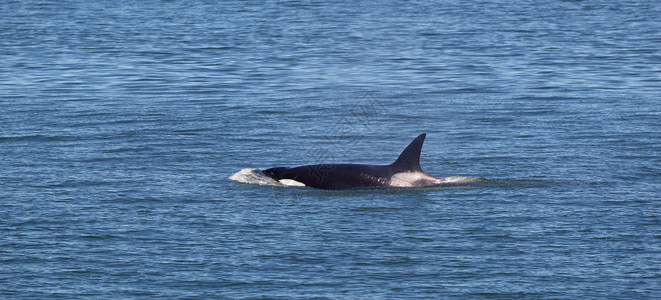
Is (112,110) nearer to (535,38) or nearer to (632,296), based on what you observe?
(632,296)

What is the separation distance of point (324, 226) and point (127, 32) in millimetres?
33157

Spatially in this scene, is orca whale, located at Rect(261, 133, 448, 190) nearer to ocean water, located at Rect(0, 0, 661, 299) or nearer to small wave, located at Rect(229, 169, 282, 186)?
small wave, located at Rect(229, 169, 282, 186)

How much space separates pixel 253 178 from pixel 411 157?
2660mm

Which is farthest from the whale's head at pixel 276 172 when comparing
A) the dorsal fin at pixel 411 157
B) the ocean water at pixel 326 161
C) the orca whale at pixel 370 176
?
the dorsal fin at pixel 411 157

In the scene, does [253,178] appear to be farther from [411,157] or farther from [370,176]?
[411,157]

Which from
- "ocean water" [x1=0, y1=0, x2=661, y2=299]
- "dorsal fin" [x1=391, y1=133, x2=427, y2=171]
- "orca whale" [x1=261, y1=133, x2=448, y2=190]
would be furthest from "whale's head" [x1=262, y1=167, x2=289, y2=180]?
"dorsal fin" [x1=391, y1=133, x2=427, y2=171]

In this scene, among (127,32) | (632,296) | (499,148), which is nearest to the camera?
(632,296)

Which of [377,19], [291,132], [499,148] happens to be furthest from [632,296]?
[377,19]

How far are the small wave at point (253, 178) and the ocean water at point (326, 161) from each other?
0.21 meters

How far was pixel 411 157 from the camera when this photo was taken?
620 inches

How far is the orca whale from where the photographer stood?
15734mm

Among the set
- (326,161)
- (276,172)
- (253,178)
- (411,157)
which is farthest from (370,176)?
(326,161)

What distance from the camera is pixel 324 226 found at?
1332 centimetres

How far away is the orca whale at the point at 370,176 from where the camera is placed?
15.7 meters
